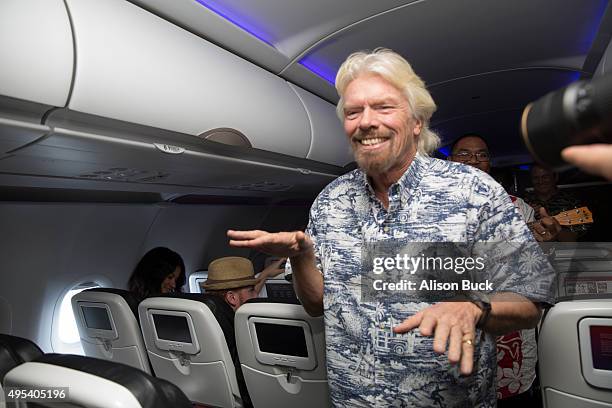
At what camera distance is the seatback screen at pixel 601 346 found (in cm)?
137

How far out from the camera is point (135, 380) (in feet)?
3.38

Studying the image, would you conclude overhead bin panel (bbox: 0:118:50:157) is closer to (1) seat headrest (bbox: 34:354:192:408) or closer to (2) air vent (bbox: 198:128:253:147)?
(2) air vent (bbox: 198:128:253:147)

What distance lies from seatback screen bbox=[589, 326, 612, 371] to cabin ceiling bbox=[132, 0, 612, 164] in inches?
77.2

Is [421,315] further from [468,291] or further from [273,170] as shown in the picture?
[273,170]

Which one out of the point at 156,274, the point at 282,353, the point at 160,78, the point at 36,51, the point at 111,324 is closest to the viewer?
the point at 36,51

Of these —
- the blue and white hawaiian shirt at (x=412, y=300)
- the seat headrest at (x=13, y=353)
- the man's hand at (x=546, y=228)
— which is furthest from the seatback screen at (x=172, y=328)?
→ the man's hand at (x=546, y=228)

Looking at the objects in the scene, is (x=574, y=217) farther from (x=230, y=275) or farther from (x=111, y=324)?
(x=111, y=324)

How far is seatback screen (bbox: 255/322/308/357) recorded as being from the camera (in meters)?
2.07

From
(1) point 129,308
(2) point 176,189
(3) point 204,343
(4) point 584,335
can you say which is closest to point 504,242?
(4) point 584,335

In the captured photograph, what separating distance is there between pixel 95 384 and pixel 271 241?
0.54m

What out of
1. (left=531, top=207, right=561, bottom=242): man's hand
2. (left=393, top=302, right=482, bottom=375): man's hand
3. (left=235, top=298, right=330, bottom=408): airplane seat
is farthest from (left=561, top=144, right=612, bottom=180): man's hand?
(left=531, top=207, right=561, bottom=242): man's hand

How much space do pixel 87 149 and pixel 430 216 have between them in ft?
5.74

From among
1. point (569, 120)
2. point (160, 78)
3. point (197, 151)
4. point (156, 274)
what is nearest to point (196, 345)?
point (197, 151)

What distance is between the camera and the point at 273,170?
12.2 ft
